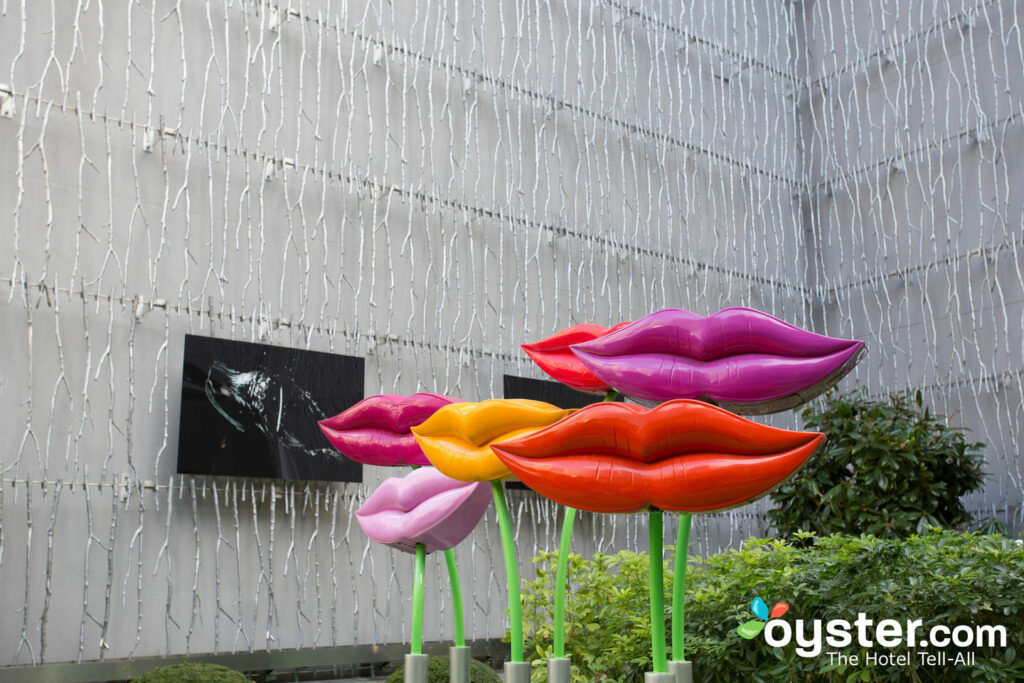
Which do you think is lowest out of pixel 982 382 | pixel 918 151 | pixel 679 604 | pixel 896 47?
pixel 679 604

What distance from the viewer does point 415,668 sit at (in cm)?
236

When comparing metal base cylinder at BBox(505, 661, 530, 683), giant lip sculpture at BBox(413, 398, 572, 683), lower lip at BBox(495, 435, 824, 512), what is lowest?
metal base cylinder at BBox(505, 661, 530, 683)

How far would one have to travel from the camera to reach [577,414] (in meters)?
1.72

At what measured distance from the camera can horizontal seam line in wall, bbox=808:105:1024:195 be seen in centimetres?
741

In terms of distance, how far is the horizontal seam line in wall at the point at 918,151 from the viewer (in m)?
7.41

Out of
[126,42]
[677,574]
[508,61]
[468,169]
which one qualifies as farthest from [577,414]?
[508,61]

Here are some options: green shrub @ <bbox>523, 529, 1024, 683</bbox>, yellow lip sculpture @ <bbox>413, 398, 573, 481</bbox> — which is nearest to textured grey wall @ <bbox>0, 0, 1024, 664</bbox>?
green shrub @ <bbox>523, 529, 1024, 683</bbox>

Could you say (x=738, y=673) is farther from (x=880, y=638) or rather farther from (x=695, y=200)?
(x=695, y=200)

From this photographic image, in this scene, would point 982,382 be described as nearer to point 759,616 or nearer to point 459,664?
point 759,616

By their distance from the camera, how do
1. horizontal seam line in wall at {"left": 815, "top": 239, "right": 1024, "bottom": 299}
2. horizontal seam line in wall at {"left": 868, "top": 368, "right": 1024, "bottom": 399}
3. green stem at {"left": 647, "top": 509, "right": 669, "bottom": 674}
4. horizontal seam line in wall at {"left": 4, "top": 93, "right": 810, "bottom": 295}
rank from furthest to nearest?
horizontal seam line in wall at {"left": 815, "top": 239, "right": 1024, "bottom": 299}, horizontal seam line in wall at {"left": 868, "top": 368, "right": 1024, "bottom": 399}, horizontal seam line in wall at {"left": 4, "top": 93, "right": 810, "bottom": 295}, green stem at {"left": 647, "top": 509, "right": 669, "bottom": 674}

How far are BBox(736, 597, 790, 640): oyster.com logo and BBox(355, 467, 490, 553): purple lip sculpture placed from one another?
30.8 inches

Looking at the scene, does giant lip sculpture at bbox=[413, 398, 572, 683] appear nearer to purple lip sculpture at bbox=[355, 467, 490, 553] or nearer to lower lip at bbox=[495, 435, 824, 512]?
purple lip sculpture at bbox=[355, 467, 490, 553]

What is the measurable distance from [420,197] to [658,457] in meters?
5.15

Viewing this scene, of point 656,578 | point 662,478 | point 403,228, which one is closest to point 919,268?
point 403,228
